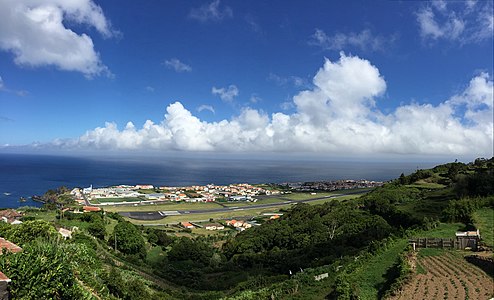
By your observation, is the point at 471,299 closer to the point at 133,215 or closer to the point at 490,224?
the point at 490,224

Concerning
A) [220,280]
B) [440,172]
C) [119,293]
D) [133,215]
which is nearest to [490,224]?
[220,280]

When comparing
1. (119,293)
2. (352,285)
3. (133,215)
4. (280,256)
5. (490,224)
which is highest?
(490,224)

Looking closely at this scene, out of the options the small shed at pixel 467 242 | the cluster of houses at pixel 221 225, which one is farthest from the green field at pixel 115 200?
the small shed at pixel 467 242

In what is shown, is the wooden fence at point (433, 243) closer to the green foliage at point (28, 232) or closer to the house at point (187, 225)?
the green foliage at point (28, 232)

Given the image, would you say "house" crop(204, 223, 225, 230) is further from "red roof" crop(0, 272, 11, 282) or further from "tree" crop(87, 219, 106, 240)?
"red roof" crop(0, 272, 11, 282)

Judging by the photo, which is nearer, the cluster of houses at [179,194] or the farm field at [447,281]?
the farm field at [447,281]

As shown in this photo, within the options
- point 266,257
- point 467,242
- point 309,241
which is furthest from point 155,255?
point 467,242
